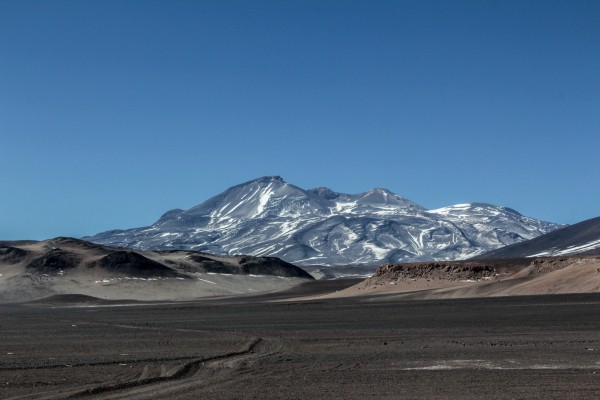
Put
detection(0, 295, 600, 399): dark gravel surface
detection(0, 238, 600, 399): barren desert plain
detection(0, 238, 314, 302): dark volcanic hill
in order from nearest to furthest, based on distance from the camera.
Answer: detection(0, 295, 600, 399): dark gravel surface
detection(0, 238, 600, 399): barren desert plain
detection(0, 238, 314, 302): dark volcanic hill

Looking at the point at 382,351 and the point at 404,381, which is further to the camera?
the point at 382,351

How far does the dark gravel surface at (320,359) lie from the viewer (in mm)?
18625

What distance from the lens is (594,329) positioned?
32375 mm

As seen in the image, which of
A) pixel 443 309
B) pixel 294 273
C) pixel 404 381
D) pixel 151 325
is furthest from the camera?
pixel 294 273

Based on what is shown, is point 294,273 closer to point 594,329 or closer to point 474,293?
point 474,293

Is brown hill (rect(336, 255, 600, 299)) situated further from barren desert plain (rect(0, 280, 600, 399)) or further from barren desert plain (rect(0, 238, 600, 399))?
barren desert plain (rect(0, 280, 600, 399))

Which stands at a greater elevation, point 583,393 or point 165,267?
point 165,267

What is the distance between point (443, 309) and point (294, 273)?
319 ft

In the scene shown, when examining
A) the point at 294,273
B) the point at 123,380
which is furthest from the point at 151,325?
the point at 294,273

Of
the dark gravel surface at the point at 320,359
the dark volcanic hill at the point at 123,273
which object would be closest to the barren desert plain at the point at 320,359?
the dark gravel surface at the point at 320,359

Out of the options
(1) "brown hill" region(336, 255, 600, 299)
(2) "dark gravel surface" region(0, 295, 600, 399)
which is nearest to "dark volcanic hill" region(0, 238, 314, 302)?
(1) "brown hill" region(336, 255, 600, 299)

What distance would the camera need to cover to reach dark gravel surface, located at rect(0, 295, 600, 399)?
18.6m

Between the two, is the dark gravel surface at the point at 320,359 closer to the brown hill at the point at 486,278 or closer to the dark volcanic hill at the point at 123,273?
the brown hill at the point at 486,278

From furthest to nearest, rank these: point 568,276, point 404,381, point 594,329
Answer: point 568,276
point 594,329
point 404,381
